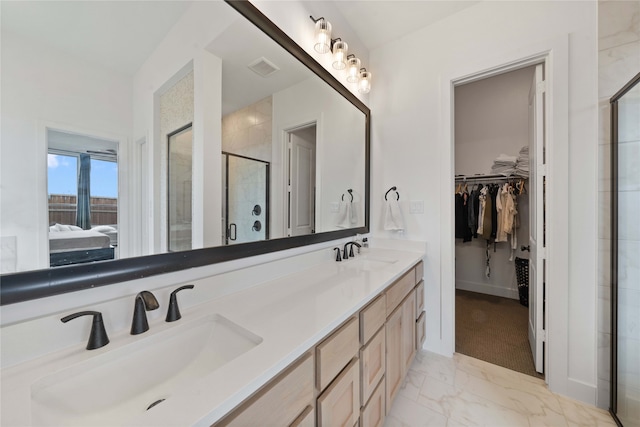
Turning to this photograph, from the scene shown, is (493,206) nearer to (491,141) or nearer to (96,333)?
(491,141)

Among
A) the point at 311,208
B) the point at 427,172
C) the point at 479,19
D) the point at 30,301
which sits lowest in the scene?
the point at 30,301

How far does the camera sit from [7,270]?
59 centimetres

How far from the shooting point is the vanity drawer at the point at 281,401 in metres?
0.54

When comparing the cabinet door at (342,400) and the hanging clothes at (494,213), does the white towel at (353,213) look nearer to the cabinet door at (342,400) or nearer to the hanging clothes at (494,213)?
the cabinet door at (342,400)

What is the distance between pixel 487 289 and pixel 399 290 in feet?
8.56

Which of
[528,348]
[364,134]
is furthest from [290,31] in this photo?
[528,348]

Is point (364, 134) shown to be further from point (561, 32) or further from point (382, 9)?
point (561, 32)

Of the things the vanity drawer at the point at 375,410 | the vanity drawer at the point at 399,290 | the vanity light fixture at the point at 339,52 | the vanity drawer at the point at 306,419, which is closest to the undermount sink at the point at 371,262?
the vanity drawer at the point at 399,290

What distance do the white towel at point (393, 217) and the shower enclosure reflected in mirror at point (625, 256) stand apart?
123cm

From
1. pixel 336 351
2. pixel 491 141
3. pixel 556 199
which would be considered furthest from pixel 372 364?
pixel 491 141

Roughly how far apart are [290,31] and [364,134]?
1.07 metres

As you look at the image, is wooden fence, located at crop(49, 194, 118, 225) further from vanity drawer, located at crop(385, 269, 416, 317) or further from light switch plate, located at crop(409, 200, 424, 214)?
light switch plate, located at crop(409, 200, 424, 214)

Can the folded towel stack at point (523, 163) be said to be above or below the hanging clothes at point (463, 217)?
above

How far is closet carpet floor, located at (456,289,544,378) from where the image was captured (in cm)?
190
